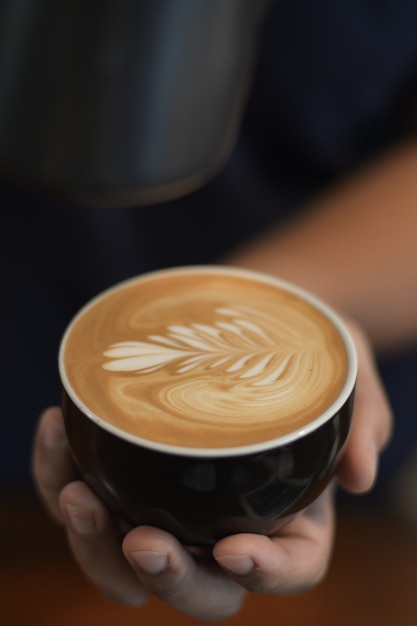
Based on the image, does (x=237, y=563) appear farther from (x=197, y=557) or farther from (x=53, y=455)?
(x=53, y=455)

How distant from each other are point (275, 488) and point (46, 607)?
22.4 inches

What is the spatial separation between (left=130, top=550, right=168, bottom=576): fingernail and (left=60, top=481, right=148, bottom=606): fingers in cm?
5

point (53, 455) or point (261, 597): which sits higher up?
point (53, 455)

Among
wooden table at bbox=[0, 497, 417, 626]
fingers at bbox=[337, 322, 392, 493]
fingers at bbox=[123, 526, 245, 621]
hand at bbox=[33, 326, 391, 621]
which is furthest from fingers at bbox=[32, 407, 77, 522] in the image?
wooden table at bbox=[0, 497, 417, 626]

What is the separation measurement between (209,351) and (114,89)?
22 centimetres

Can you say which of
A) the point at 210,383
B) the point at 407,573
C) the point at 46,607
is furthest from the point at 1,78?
the point at 407,573

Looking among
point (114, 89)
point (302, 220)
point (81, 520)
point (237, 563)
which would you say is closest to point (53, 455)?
point (81, 520)

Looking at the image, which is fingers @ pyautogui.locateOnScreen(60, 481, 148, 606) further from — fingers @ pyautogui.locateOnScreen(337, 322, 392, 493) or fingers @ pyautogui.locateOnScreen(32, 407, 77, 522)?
fingers @ pyautogui.locateOnScreen(337, 322, 392, 493)

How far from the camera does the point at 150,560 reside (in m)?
0.50

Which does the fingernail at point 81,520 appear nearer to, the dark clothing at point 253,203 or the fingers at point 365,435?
the fingers at point 365,435

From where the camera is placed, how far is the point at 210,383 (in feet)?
1.73

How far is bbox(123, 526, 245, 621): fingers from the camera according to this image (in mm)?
504

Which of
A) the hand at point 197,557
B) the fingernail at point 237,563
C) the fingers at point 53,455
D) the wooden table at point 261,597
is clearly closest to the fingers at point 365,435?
the hand at point 197,557

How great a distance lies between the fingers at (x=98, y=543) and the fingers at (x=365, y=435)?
19cm
